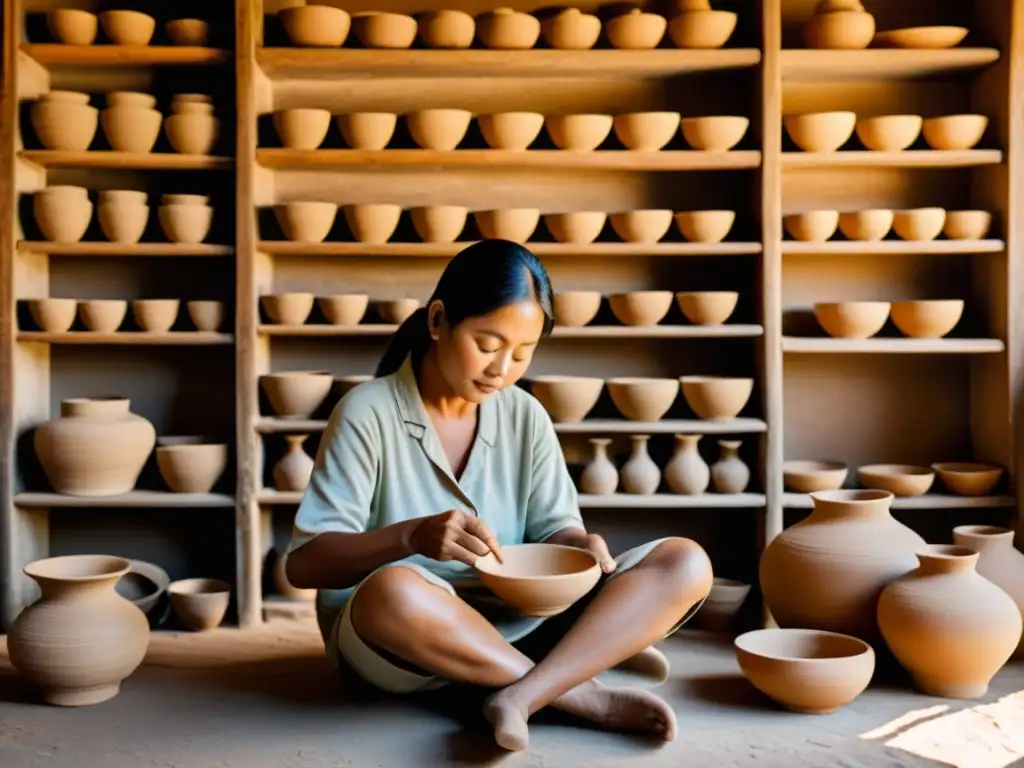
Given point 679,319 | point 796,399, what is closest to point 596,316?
point 679,319

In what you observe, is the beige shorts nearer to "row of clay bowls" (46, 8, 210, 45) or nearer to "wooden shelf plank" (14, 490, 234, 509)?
"wooden shelf plank" (14, 490, 234, 509)

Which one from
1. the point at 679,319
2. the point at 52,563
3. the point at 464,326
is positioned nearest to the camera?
the point at 464,326

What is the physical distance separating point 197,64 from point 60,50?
18.3 inches

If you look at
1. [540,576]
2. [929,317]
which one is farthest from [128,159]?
[929,317]

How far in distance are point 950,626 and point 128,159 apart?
3.02 m

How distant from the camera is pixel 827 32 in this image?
12.3 feet

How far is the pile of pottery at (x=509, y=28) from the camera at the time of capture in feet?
12.3

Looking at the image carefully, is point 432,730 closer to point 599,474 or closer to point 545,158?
point 599,474

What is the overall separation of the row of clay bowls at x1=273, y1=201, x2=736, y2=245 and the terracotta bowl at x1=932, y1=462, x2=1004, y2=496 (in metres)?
1.17

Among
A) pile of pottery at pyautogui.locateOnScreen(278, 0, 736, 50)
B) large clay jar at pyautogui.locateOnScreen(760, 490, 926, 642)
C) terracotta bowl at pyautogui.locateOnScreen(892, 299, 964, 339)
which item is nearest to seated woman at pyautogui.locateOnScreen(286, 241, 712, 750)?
large clay jar at pyautogui.locateOnScreen(760, 490, 926, 642)

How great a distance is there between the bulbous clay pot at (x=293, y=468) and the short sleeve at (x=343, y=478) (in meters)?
1.15

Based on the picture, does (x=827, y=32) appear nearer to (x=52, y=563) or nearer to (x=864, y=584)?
(x=864, y=584)

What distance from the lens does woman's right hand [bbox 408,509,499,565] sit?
2297mm

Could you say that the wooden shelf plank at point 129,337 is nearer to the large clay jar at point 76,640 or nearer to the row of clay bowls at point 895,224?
the large clay jar at point 76,640
